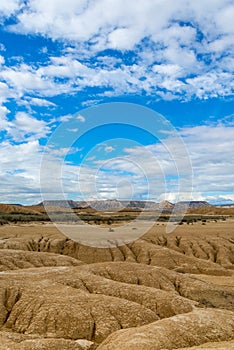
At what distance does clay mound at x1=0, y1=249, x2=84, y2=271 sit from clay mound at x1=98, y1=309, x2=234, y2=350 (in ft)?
114

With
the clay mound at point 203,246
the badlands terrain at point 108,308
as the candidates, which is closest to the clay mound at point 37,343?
the badlands terrain at point 108,308

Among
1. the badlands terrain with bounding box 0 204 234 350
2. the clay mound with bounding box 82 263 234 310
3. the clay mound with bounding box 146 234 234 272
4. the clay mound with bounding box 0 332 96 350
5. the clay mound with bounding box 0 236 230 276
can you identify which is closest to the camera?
the clay mound with bounding box 0 332 96 350

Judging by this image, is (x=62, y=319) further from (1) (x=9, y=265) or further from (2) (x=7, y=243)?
(2) (x=7, y=243)

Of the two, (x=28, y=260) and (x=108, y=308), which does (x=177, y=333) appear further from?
(x=28, y=260)

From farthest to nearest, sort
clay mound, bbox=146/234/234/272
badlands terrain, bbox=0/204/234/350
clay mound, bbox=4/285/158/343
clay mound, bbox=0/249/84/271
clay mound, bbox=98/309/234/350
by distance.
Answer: clay mound, bbox=146/234/234/272 < clay mound, bbox=0/249/84/271 < clay mound, bbox=4/285/158/343 < badlands terrain, bbox=0/204/234/350 < clay mound, bbox=98/309/234/350

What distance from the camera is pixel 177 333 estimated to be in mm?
33125

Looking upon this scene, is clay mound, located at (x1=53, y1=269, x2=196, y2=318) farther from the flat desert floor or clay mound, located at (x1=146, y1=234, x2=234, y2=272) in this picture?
clay mound, located at (x1=146, y1=234, x2=234, y2=272)

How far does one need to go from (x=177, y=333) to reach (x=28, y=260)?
41.3 metres

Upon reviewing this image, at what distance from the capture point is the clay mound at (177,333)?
98.2 ft

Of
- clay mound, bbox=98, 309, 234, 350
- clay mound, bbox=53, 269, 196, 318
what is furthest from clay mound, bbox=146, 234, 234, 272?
clay mound, bbox=98, 309, 234, 350

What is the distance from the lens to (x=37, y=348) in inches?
1214

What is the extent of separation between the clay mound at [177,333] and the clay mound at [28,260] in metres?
34.8

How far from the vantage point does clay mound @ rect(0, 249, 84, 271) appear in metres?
65.3

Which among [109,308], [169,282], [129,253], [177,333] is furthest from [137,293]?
[129,253]
